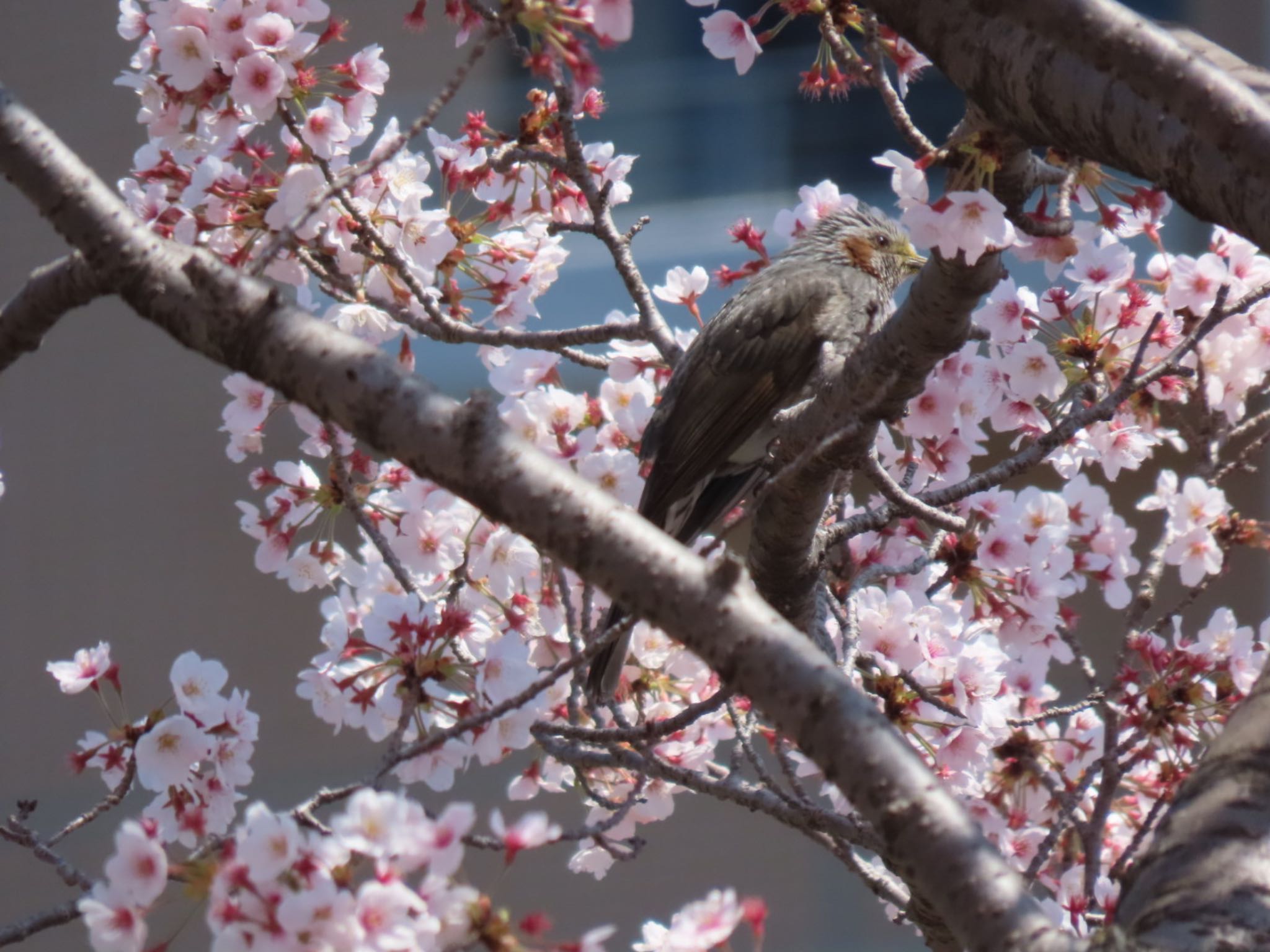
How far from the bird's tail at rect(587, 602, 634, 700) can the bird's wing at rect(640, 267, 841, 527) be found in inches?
15.5

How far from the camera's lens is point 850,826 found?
1410 mm

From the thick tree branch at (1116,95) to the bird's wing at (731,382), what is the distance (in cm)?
108

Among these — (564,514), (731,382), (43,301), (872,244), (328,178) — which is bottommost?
(564,514)

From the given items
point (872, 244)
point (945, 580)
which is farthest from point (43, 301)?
point (872, 244)

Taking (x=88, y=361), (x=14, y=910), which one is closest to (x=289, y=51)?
(x=88, y=361)

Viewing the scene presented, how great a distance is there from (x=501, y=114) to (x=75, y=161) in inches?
142

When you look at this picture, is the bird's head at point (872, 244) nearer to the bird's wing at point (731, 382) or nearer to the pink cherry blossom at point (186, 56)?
the bird's wing at point (731, 382)

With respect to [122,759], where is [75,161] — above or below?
above

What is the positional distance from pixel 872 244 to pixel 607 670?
1.25 m

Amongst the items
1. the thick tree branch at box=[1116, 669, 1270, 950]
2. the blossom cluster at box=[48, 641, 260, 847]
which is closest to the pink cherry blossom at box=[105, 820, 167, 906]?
the blossom cluster at box=[48, 641, 260, 847]

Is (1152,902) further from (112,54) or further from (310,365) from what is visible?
Result: (112,54)

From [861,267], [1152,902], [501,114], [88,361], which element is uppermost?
[501,114]

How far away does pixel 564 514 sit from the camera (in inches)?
33.2

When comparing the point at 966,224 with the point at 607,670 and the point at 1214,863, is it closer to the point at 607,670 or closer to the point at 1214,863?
the point at 1214,863
